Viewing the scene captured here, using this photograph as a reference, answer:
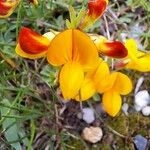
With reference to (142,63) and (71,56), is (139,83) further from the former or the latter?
(71,56)

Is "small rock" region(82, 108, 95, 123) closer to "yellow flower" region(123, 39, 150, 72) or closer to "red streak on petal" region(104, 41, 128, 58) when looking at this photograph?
"yellow flower" region(123, 39, 150, 72)

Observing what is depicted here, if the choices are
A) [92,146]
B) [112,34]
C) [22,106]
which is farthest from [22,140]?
[112,34]

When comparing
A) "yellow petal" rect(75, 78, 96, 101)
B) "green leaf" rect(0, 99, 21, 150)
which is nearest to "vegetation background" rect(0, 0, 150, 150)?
"green leaf" rect(0, 99, 21, 150)

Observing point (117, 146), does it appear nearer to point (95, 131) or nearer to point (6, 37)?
point (95, 131)

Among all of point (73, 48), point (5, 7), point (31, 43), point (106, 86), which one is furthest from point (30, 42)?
point (106, 86)

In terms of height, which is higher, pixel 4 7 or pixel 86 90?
pixel 4 7

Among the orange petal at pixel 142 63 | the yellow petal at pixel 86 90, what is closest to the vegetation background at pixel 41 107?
the yellow petal at pixel 86 90
